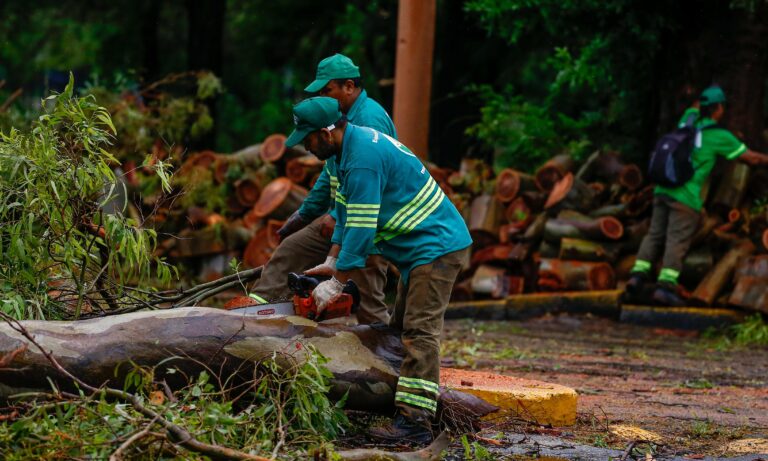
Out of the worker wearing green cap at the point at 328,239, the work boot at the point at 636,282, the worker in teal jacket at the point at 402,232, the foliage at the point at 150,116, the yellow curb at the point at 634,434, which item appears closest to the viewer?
the worker in teal jacket at the point at 402,232

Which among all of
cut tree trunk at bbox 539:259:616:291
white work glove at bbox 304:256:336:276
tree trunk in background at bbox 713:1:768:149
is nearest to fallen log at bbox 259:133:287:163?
cut tree trunk at bbox 539:259:616:291

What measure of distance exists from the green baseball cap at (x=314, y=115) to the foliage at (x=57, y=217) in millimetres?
832

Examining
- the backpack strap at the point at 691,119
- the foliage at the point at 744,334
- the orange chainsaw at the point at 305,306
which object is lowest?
the foliage at the point at 744,334

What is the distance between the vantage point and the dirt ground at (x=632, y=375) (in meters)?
6.19

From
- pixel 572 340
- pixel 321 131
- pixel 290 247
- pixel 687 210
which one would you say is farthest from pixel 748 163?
pixel 321 131

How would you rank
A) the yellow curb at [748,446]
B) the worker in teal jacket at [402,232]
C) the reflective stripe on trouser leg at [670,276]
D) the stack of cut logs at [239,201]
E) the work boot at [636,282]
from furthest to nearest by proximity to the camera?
the stack of cut logs at [239,201] < the work boot at [636,282] < the reflective stripe on trouser leg at [670,276] < the yellow curb at [748,446] < the worker in teal jacket at [402,232]

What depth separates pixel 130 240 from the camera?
589cm

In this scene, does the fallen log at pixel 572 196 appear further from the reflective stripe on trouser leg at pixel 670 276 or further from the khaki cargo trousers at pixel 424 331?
the khaki cargo trousers at pixel 424 331

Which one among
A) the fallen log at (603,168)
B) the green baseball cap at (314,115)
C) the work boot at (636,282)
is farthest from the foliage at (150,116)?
the green baseball cap at (314,115)

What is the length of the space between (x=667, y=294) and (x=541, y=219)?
1802mm

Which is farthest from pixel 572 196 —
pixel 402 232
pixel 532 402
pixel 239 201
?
pixel 402 232

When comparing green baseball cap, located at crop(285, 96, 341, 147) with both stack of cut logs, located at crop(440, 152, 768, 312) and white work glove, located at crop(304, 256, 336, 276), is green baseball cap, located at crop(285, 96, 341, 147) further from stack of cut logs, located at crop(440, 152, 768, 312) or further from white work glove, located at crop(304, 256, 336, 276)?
stack of cut logs, located at crop(440, 152, 768, 312)

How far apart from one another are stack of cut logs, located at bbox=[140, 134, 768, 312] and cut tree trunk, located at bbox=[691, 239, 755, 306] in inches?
0.4

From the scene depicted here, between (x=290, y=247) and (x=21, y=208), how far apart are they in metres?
1.80
